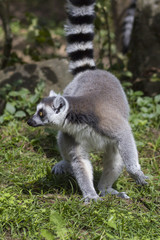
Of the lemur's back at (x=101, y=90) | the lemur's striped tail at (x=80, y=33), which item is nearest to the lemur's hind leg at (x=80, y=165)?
the lemur's back at (x=101, y=90)

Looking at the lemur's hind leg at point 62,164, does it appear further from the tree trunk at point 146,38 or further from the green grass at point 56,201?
the tree trunk at point 146,38

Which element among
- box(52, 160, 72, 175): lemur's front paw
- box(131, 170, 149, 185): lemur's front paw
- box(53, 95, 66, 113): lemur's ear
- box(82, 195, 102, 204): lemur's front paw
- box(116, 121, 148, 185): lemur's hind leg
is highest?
box(53, 95, 66, 113): lemur's ear

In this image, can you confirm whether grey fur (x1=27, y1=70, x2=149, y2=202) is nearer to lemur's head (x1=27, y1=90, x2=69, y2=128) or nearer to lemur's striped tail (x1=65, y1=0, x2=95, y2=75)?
lemur's head (x1=27, y1=90, x2=69, y2=128)

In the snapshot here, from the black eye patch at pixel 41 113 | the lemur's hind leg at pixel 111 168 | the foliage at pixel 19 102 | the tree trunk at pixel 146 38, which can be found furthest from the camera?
the tree trunk at pixel 146 38

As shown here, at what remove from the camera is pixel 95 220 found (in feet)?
10.3

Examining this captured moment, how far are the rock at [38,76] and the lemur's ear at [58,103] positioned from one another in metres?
2.41

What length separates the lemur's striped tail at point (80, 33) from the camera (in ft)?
14.9

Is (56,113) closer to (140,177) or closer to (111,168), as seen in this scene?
(111,168)

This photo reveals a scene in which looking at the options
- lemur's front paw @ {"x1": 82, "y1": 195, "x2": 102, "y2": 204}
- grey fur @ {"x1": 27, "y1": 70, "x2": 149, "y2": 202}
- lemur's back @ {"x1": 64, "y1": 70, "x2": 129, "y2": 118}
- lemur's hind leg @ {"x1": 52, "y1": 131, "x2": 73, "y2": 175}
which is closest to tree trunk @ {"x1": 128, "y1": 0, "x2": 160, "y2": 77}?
lemur's back @ {"x1": 64, "y1": 70, "x2": 129, "y2": 118}

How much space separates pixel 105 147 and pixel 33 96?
2224 mm

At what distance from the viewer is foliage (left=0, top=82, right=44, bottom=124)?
538cm

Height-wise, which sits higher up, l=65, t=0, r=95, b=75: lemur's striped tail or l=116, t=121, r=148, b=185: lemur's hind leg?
l=65, t=0, r=95, b=75: lemur's striped tail

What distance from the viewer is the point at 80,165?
12.0 feet

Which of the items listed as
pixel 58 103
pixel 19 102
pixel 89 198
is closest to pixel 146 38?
pixel 19 102
